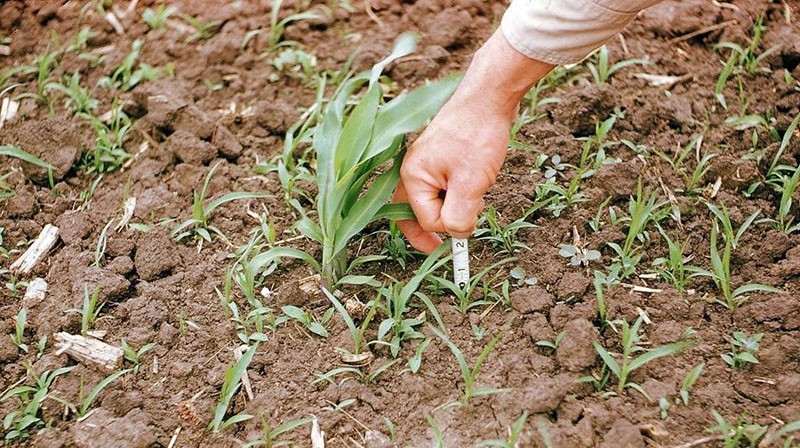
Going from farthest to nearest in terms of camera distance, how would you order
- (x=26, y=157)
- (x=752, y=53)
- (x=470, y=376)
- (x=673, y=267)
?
(x=752, y=53) → (x=26, y=157) → (x=673, y=267) → (x=470, y=376)

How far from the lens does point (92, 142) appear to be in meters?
2.74

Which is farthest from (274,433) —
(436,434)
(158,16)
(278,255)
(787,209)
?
(158,16)

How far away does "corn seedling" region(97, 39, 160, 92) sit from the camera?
2.90 meters

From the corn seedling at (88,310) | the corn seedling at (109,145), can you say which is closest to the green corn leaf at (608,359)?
the corn seedling at (88,310)

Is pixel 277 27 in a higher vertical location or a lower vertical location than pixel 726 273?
higher

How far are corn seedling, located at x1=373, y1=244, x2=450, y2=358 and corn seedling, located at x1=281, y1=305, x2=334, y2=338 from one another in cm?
13

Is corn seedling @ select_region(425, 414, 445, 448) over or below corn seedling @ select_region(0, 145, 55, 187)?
below

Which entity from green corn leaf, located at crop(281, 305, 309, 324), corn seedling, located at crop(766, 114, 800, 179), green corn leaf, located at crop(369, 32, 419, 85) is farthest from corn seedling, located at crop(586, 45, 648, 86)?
green corn leaf, located at crop(281, 305, 309, 324)

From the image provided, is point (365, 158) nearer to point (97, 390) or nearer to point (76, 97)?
point (97, 390)

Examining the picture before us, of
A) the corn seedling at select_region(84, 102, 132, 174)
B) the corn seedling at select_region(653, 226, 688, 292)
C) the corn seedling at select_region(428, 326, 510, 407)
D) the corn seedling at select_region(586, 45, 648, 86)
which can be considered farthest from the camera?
the corn seedling at select_region(586, 45, 648, 86)

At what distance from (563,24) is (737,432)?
929 mm

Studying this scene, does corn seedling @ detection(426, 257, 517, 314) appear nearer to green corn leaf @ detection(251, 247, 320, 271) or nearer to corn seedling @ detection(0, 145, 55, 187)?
green corn leaf @ detection(251, 247, 320, 271)

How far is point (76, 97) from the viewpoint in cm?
283

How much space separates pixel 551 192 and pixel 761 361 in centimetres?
73
